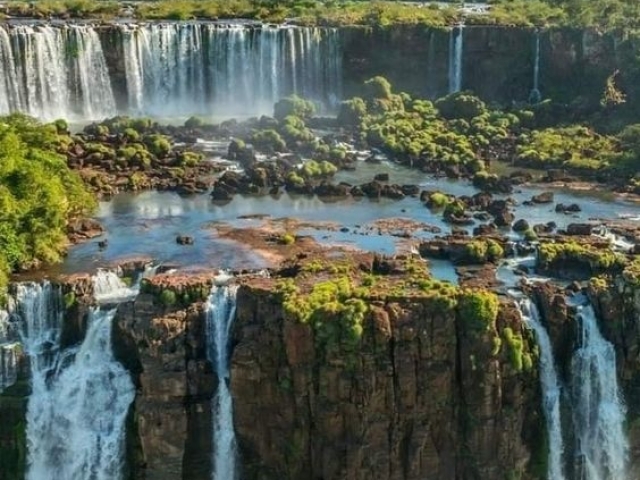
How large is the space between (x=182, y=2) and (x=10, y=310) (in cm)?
4967

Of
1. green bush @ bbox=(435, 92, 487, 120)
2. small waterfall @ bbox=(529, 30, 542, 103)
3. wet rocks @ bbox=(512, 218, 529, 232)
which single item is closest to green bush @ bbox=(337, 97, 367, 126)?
green bush @ bbox=(435, 92, 487, 120)

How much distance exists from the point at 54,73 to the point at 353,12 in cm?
2563

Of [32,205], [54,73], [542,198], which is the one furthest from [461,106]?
[32,205]

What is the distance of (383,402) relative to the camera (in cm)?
3381

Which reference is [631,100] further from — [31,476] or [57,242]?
[31,476]

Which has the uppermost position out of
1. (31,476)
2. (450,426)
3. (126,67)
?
(126,67)

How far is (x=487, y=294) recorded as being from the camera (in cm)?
3531

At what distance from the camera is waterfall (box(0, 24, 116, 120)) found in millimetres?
63406

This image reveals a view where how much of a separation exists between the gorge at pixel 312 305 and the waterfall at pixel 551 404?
80 mm

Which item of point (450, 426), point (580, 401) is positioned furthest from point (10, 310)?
point (580, 401)

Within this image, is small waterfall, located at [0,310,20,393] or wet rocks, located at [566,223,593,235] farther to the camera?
wet rocks, located at [566,223,593,235]

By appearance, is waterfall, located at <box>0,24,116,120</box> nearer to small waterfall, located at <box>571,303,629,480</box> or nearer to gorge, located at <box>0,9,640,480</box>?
gorge, located at <box>0,9,640,480</box>

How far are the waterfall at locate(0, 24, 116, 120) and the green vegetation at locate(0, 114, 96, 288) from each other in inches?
738

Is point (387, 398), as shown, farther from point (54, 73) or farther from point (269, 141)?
point (54, 73)
